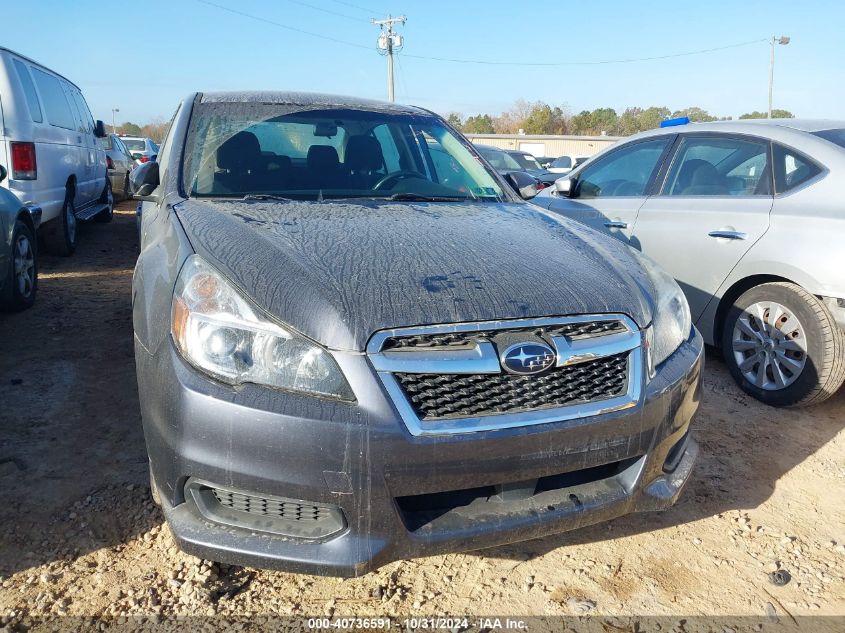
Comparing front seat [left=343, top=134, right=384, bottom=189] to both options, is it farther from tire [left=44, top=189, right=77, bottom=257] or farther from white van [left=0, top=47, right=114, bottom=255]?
tire [left=44, top=189, right=77, bottom=257]

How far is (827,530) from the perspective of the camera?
2609mm

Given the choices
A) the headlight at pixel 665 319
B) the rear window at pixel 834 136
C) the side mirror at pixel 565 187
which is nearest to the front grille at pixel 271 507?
the headlight at pixel 665 319

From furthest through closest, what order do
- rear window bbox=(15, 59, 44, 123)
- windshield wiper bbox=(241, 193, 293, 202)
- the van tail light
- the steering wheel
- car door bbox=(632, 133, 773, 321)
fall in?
rear window bbox=(15, 59, 44, 123) → the van tail light → car door bbox=(632, 133, 773, 321) → the steering wheel → windshield wiper bbox=(241, 193, 293, 202)

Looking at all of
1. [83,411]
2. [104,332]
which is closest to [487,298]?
[83,411]

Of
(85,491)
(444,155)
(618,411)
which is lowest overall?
(85,491)

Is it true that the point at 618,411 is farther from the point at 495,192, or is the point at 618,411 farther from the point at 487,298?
the point at 495,192

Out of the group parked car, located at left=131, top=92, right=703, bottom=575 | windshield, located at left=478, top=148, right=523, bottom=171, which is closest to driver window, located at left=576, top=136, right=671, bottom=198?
parked car, located at left=131, top=92, right=703, bottom=575

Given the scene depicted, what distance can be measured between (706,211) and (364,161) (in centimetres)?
220

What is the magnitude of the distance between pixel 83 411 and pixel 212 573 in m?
1.64

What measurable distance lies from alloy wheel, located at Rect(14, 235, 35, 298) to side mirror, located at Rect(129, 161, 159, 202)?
2500mm

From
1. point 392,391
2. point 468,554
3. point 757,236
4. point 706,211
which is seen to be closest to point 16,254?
point 468,554

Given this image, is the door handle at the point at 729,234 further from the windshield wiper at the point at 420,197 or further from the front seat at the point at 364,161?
the front seat at the point at 364,161

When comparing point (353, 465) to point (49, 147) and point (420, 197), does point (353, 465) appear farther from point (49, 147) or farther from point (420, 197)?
point (49, 147)

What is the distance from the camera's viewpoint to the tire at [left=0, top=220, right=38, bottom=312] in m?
4.92
